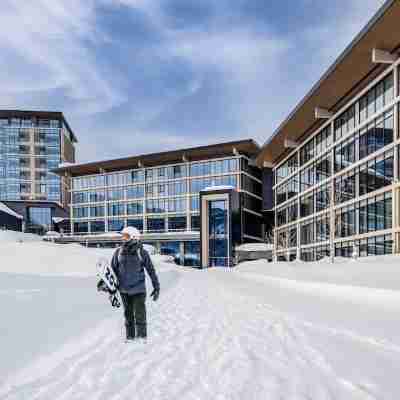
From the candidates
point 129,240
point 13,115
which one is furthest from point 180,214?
point 129,240

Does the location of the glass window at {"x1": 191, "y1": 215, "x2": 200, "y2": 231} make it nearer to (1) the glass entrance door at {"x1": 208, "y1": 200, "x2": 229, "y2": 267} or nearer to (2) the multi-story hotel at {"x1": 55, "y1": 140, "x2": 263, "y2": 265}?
(2) the multi-story hotel at {"x1": 55, "y1": 140, "x2": 263, "y2": 265}

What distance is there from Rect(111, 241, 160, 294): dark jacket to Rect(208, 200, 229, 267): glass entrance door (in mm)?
53949

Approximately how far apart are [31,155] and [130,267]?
96744 mm

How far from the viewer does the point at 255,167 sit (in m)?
67.4

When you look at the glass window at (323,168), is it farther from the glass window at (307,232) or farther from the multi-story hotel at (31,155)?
the multi-story hotel at (31,155)

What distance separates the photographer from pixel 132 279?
603 cm

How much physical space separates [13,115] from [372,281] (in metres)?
96.1

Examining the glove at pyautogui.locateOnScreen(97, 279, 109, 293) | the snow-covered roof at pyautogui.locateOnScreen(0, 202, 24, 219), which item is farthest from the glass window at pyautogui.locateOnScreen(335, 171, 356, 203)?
the snow-covered roof at pyautogui.locateOnScreen(0, 202, 24, 219)

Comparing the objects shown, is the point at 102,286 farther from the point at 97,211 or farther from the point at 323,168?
the point at 97,211

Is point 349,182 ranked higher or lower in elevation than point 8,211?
higher

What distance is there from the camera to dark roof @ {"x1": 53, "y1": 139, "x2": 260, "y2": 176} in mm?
62281

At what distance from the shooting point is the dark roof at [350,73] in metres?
25.3

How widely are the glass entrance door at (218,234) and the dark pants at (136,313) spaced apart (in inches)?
2119

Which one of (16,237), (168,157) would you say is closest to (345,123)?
(168,157)
